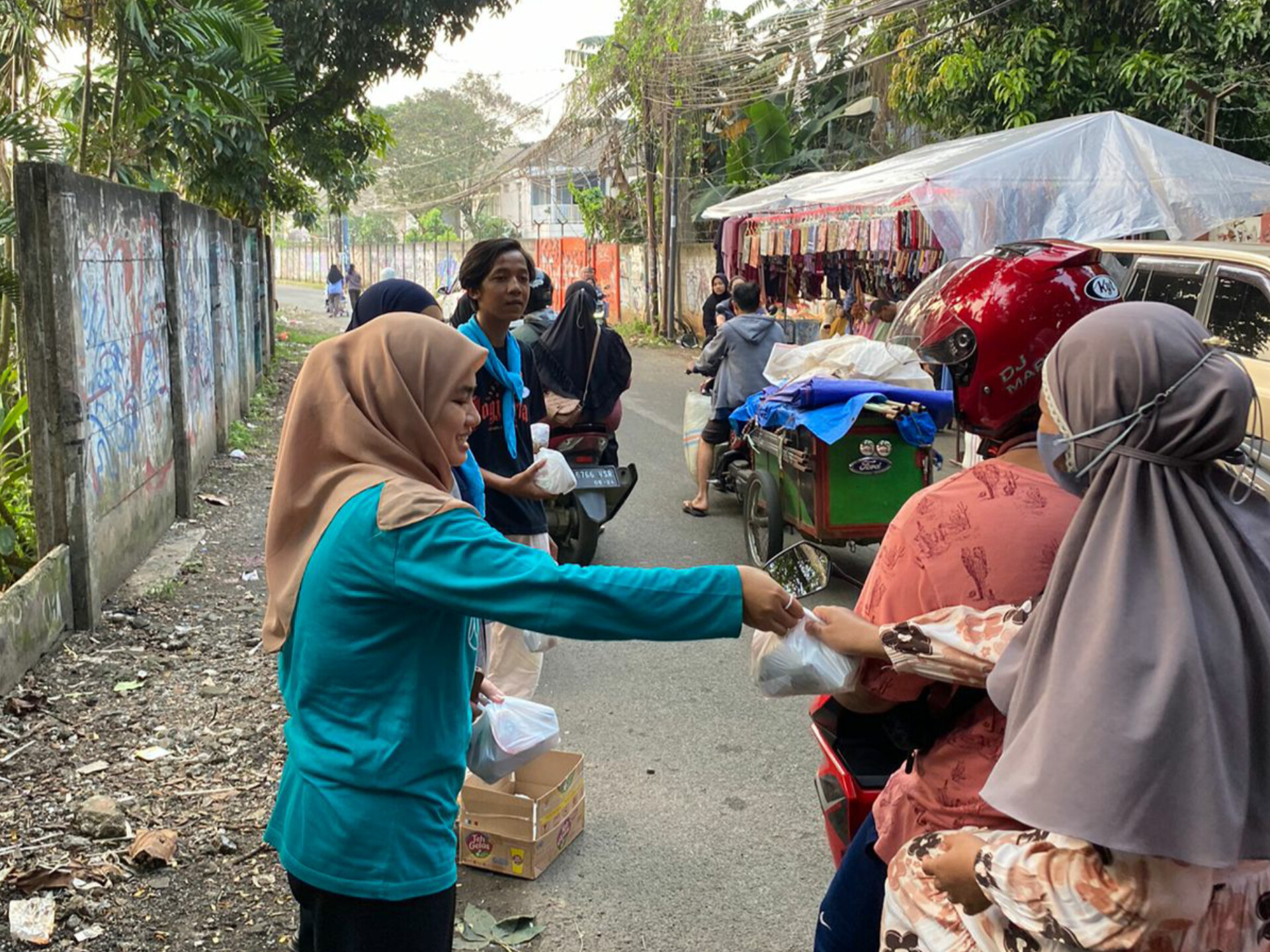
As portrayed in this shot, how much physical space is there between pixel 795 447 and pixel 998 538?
183 inches

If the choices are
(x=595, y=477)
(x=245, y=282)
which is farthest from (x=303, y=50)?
(x=595, y=477)

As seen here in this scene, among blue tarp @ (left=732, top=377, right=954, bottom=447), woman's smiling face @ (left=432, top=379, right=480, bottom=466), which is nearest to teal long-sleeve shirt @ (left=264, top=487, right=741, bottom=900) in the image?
woman's smiling face @ (left=432, top=379, right=480, bottom=466)

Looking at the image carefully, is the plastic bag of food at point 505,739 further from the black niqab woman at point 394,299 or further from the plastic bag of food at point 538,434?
the plastic bag of food at point 538,434

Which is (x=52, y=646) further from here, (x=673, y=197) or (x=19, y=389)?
(x=673, y=197)

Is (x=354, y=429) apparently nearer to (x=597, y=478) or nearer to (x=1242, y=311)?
(x=597, y=478)

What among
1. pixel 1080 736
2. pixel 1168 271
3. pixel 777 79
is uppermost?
pixel 777 79

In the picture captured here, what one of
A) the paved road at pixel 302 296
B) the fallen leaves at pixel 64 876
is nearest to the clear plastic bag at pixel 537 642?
the fallen leaves at pixel 64 876

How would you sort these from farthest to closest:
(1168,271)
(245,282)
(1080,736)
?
1. (245,282)
2. (1168,271)
3. (1080,736)

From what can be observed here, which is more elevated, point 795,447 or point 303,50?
point 303,50

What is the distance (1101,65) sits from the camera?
12469 millimetres

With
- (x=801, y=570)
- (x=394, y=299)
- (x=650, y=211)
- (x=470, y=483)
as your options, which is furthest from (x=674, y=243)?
(x=801, y=570)

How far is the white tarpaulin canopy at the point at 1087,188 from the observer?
8.64 m

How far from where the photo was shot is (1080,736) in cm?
129

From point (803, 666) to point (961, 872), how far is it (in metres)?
0.38
